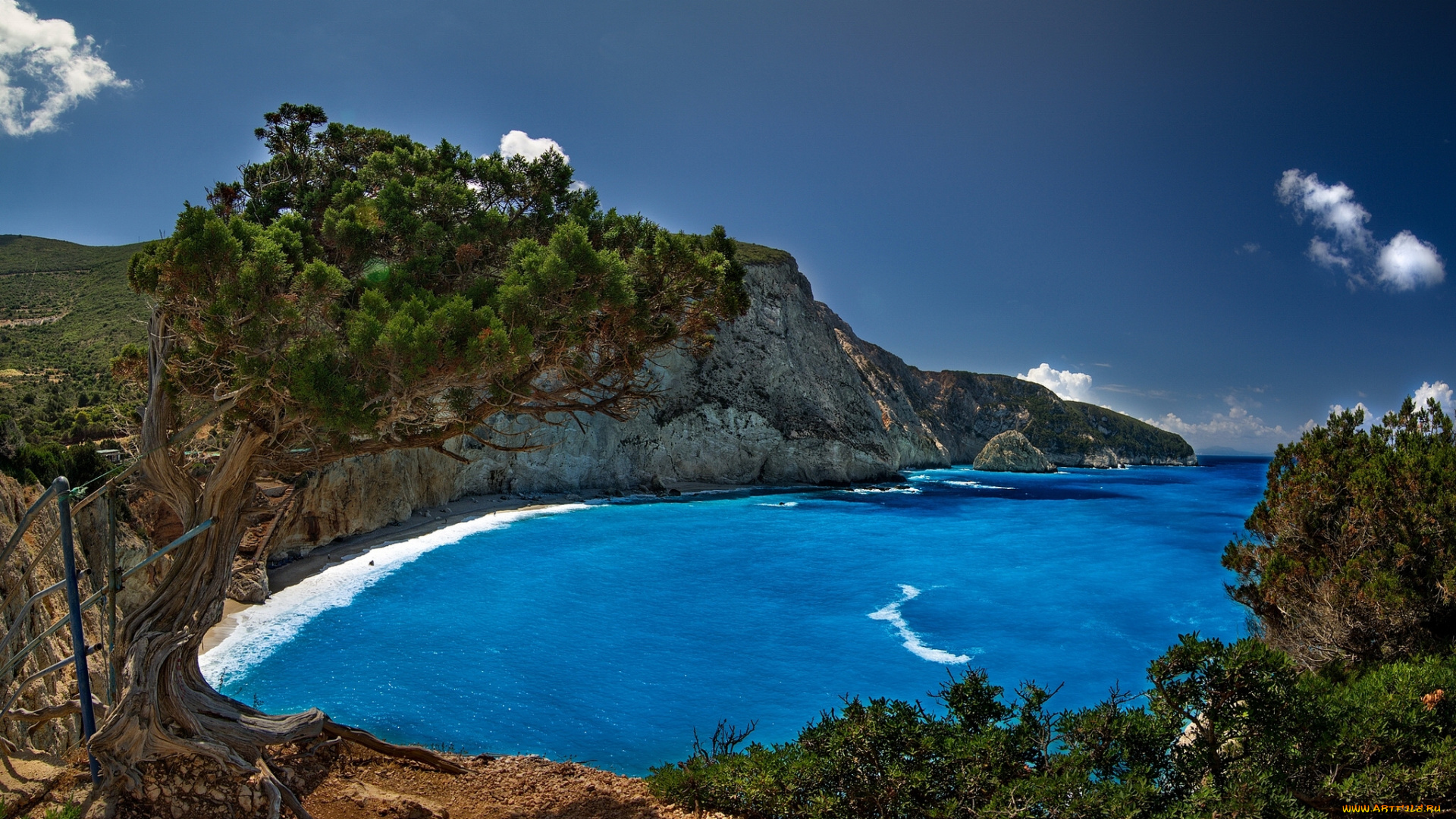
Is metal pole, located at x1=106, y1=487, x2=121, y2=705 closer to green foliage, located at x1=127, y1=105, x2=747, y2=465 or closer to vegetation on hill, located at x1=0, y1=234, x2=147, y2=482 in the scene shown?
green foliage, located at x1=127, y1=105, x2=747, y2=465

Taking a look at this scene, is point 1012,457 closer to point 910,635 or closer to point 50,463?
point 910,635

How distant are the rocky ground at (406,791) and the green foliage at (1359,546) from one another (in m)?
7.63

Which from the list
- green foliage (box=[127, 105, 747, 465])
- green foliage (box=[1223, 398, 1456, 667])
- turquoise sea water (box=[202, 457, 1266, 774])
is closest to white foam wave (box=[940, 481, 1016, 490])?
turquoise sea water (box=[202, 457, 1266, 774])

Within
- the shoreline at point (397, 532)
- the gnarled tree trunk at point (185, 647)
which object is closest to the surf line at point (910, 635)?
the gnarled tree trunk at point (185, 647)

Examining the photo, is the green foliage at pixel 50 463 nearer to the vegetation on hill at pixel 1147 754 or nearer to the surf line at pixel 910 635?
the vegetation on hill at pixel 1147 754

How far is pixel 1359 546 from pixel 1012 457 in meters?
95.0

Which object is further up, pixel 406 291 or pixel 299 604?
pixel 406 291

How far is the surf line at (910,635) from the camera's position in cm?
1525

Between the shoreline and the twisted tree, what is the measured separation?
9.10 ft

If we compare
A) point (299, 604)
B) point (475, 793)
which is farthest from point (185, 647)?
point (299, 604)

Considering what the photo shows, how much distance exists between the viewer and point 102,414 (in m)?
19.2

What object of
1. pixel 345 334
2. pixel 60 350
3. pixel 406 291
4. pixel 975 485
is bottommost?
pixel 975 485

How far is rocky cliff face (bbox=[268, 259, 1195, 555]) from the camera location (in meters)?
25.9

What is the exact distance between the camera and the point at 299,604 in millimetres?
16469
